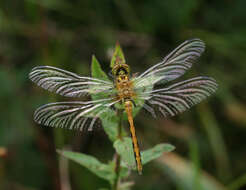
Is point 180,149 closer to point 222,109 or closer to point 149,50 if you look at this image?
point 222,109

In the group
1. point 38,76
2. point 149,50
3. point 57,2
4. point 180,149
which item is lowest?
point 180,149

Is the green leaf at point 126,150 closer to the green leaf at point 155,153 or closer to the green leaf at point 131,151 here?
the green leaf at point 131,151

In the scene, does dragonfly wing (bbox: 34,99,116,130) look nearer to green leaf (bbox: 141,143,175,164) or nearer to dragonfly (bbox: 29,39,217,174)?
dragonfly (bbox: 29,39,217,174)

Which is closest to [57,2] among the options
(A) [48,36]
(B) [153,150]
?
(A) [48,36]

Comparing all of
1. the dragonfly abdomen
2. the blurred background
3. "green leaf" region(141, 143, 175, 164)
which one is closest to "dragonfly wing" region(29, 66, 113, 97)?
the dragonfly abdomen

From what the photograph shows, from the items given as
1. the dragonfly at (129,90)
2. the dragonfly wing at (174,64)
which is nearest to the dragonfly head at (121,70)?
the dragonfly at (129,90)


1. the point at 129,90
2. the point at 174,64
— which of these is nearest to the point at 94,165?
the point at 129,90
